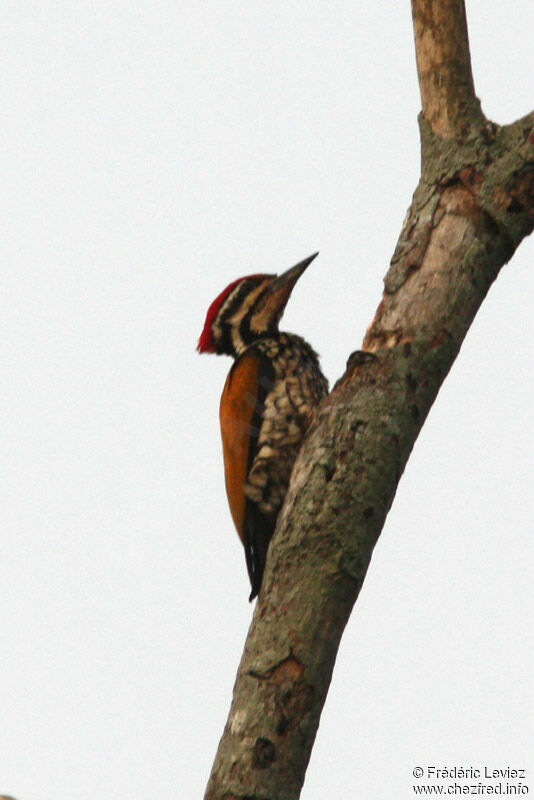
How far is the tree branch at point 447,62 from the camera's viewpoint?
4023mm

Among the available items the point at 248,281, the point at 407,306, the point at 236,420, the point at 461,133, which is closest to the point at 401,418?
the point at 407,306

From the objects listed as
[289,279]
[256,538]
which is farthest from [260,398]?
[289,279]

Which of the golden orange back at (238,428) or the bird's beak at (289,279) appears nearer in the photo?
the golden orange back at (238,428)

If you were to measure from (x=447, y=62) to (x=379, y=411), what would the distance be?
1479mm

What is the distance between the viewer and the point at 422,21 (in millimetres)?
4043

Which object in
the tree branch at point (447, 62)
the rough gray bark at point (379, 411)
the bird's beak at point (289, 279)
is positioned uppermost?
the bird's beak at point (289, 279)

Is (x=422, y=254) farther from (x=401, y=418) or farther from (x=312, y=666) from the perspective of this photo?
(x=312, y=666)

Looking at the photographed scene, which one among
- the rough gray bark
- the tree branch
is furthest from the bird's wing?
the tree branch

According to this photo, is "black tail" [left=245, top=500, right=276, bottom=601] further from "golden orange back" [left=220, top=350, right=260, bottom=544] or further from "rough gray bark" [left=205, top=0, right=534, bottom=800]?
"rough gray bark" [left=205, top=0, right=534, bottom=800]

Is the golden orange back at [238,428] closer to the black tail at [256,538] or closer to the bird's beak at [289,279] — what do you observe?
the black tail at [256,538]

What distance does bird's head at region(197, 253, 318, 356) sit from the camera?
5566mm

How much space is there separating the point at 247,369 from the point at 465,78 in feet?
5.91

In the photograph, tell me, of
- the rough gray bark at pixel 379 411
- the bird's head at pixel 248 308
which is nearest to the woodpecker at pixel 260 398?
the bird's head at pixel 248 308

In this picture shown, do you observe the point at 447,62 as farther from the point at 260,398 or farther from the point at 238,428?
the point at 238,428
